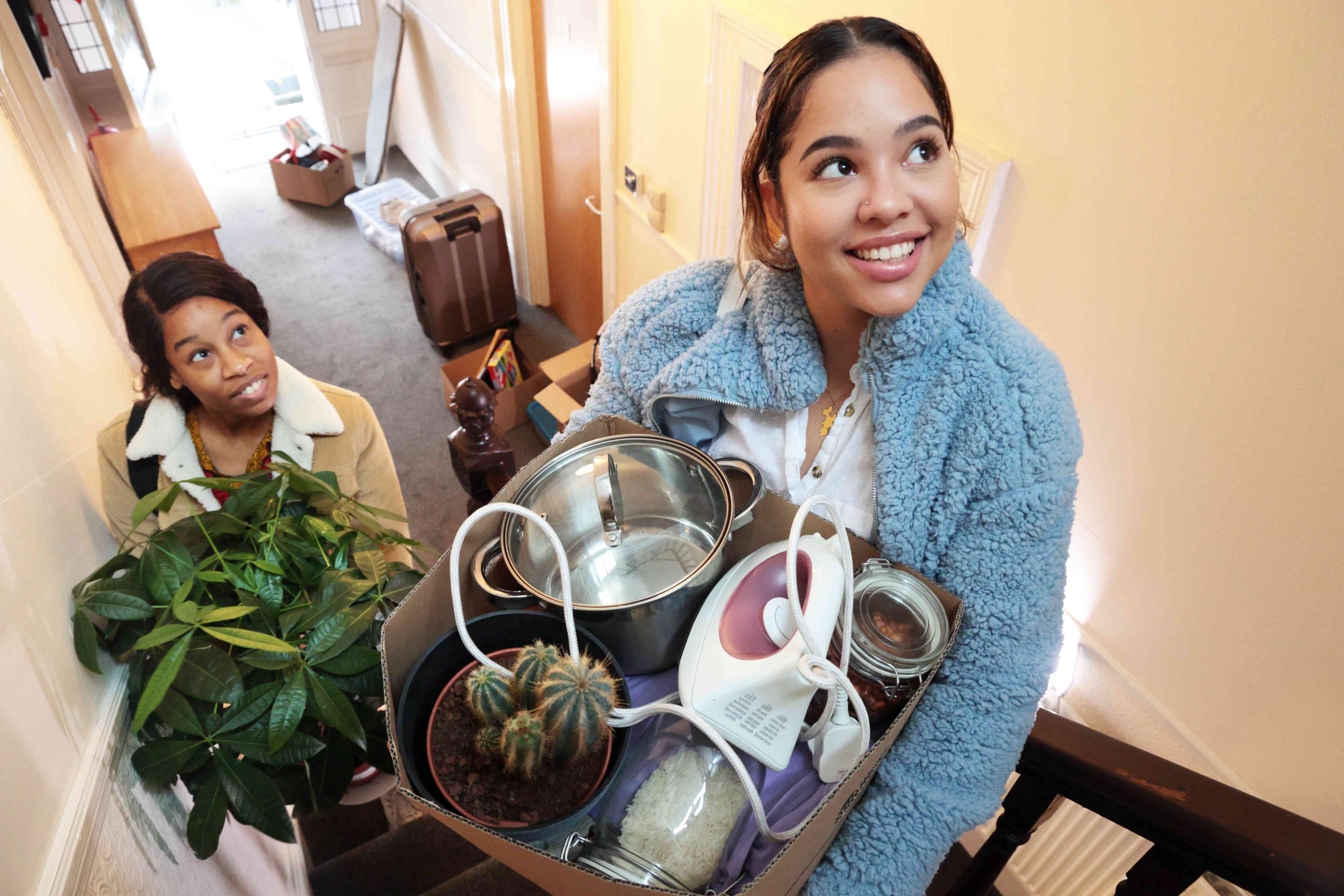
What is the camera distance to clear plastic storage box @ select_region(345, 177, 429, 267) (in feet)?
12.4

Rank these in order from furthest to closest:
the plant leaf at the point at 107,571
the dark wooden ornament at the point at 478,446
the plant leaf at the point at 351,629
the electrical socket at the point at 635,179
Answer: the electrical socket at the point at 635,179 < the dark wooden ornament at the point at 478,446 < the plant leaf at the point at 107,571 < the plant leaf at the point at 351,629

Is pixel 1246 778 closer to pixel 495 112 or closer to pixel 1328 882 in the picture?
pixel 1328 882

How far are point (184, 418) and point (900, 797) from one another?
1198mm

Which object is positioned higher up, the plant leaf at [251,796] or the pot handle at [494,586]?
the pot handle at [494,586]

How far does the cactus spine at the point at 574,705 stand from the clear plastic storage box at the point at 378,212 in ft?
11.4

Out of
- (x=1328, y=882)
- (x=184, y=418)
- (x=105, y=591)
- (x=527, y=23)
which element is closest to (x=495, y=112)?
(x=527, y=23)

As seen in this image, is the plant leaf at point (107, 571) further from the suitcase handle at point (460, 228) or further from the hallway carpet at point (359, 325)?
the suitcase handle at point (460, 228)

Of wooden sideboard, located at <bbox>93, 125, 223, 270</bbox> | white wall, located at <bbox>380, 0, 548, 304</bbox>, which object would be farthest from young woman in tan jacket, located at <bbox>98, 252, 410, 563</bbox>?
white wall, located at <bbox>380, 0, 548, 304</bbox>

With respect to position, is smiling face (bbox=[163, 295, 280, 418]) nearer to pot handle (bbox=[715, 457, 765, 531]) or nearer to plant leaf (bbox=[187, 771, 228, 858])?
plant leaf (bbox=[187, 771, 228, 858])

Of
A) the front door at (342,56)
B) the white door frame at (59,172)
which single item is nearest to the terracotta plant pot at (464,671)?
the white door frame at (59,172)

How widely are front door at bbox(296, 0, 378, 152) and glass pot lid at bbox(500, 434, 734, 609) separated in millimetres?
4275

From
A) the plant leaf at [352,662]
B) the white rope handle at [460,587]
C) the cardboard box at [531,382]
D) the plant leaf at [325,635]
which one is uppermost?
the white rope handle at [460,587]

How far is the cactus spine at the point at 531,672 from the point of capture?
2.00 ft

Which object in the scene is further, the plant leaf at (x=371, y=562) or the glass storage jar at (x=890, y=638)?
the plant leaf at (x=371, y=562)
